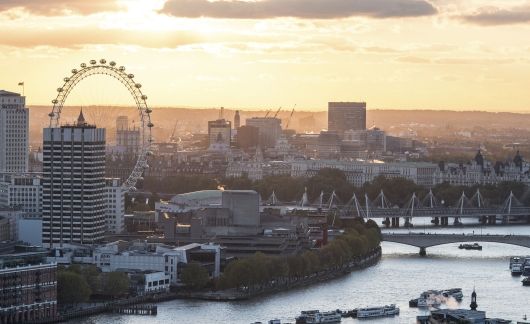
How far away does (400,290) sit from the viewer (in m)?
47.7

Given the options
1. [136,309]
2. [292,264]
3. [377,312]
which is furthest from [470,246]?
[136,309]

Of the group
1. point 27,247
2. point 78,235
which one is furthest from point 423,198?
point 27,247

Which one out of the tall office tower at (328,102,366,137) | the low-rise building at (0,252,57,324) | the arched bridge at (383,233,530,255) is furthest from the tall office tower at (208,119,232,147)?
the low-rise building at (0,252,57,324)

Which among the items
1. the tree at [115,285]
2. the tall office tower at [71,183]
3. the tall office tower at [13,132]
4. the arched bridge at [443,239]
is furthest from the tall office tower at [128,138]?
the tree at [115,285]

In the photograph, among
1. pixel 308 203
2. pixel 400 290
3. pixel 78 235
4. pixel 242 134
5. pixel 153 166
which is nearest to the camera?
pixel 400 290

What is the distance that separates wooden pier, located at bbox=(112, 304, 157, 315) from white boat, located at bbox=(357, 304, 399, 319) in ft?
16.6

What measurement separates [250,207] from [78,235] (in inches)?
242

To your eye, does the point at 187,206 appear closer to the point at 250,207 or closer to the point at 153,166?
the point at 250,207

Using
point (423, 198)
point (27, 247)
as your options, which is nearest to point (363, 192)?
point (423, 198)

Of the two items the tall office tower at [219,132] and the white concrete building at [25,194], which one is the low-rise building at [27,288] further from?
the tall office tower at [219,132]

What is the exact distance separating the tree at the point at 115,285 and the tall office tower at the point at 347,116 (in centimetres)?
10526

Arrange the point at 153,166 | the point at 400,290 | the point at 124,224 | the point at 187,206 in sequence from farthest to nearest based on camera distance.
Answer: the point at 153,166
the point at 187,206
the point at 124,224
the point at 400,290

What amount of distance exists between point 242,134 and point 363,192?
46811 mm

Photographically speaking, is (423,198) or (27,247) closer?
(27,247)
